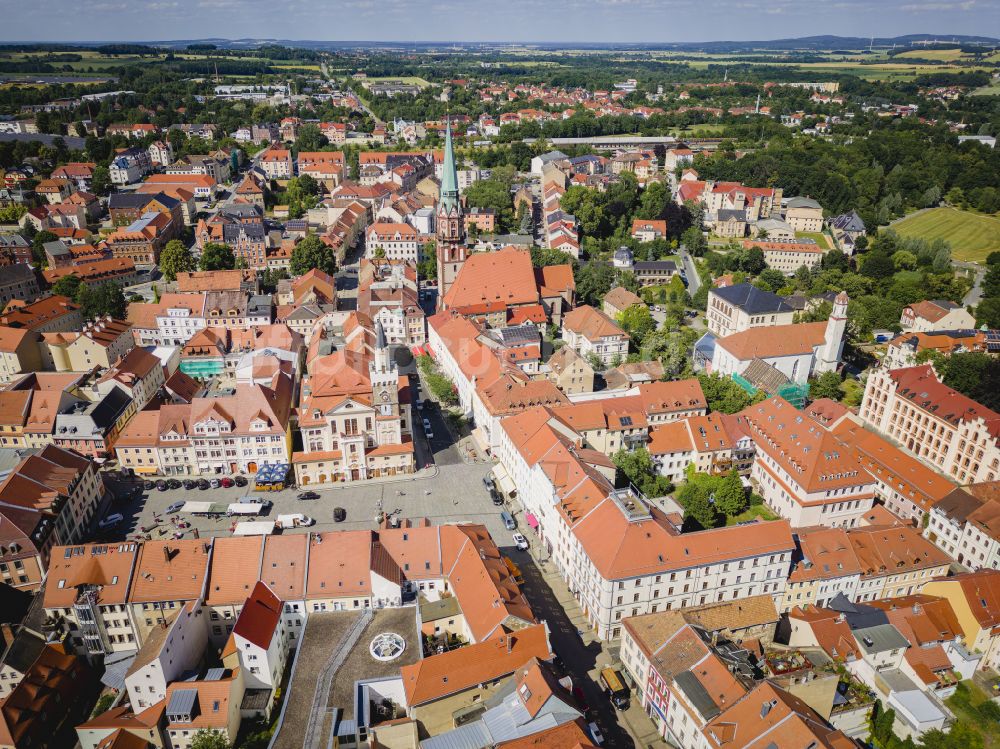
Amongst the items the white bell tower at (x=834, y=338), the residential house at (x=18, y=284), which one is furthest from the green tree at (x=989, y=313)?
the residential house at (x=18, y=284)

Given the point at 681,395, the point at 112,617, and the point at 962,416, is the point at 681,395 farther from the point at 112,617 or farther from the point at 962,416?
the point at 112,617

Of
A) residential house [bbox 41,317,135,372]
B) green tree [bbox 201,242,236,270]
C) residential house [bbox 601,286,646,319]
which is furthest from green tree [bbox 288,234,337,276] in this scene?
residential house [bbox 601,286,646,319]

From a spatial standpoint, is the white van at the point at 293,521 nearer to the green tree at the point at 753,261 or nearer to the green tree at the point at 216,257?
the green tree at the point at 216,257

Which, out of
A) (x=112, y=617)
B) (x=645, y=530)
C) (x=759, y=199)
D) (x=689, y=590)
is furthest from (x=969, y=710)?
(x=759, y=199)

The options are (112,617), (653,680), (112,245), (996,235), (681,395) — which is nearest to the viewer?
(653,680)

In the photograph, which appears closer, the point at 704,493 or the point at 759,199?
the point at 704,493

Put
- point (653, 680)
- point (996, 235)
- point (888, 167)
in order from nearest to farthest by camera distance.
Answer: point (653, 680), point (996, 235), point (888, 167)

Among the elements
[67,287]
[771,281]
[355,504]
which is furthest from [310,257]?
[771,281]
